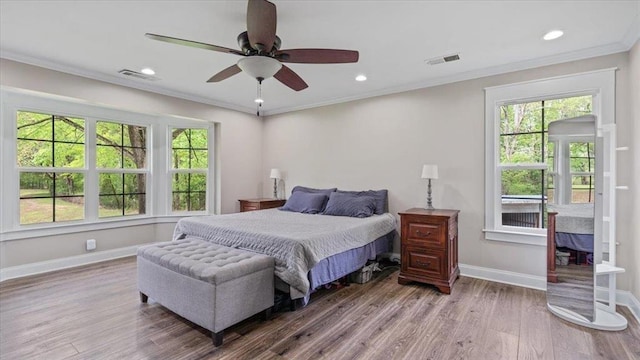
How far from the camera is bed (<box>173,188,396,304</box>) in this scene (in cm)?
272

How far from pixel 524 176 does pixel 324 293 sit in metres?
2.70

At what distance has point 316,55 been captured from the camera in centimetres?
238

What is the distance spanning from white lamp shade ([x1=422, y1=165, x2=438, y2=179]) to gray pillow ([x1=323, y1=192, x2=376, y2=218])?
0.83 metres

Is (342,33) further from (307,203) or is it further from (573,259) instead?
(573,259)

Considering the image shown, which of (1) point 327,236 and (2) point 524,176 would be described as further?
(2) point 524,176

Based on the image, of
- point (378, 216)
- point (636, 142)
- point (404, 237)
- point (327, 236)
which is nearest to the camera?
point (636, 142)

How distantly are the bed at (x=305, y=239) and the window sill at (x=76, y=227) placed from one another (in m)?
1.55

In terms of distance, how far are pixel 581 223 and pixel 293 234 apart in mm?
2658

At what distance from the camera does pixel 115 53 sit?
10.8 ft

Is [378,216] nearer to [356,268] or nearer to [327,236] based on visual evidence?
[356,268]

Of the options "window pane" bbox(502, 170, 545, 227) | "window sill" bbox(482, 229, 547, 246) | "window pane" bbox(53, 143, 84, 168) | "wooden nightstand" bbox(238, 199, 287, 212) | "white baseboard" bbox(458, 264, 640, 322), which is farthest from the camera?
"wooden nightstand" bbox(238, 199, 287, 212)

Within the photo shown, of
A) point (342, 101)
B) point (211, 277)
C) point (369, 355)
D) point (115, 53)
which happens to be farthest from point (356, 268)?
point (115, 53)

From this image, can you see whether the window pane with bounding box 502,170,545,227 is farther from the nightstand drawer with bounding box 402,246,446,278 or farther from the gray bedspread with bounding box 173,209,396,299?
the gray bedspread with bounding box 173,209,396,299

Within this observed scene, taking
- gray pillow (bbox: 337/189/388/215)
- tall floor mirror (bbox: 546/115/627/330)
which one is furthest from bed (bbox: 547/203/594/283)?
gray pillow (bbox: 337/189/388/215)
